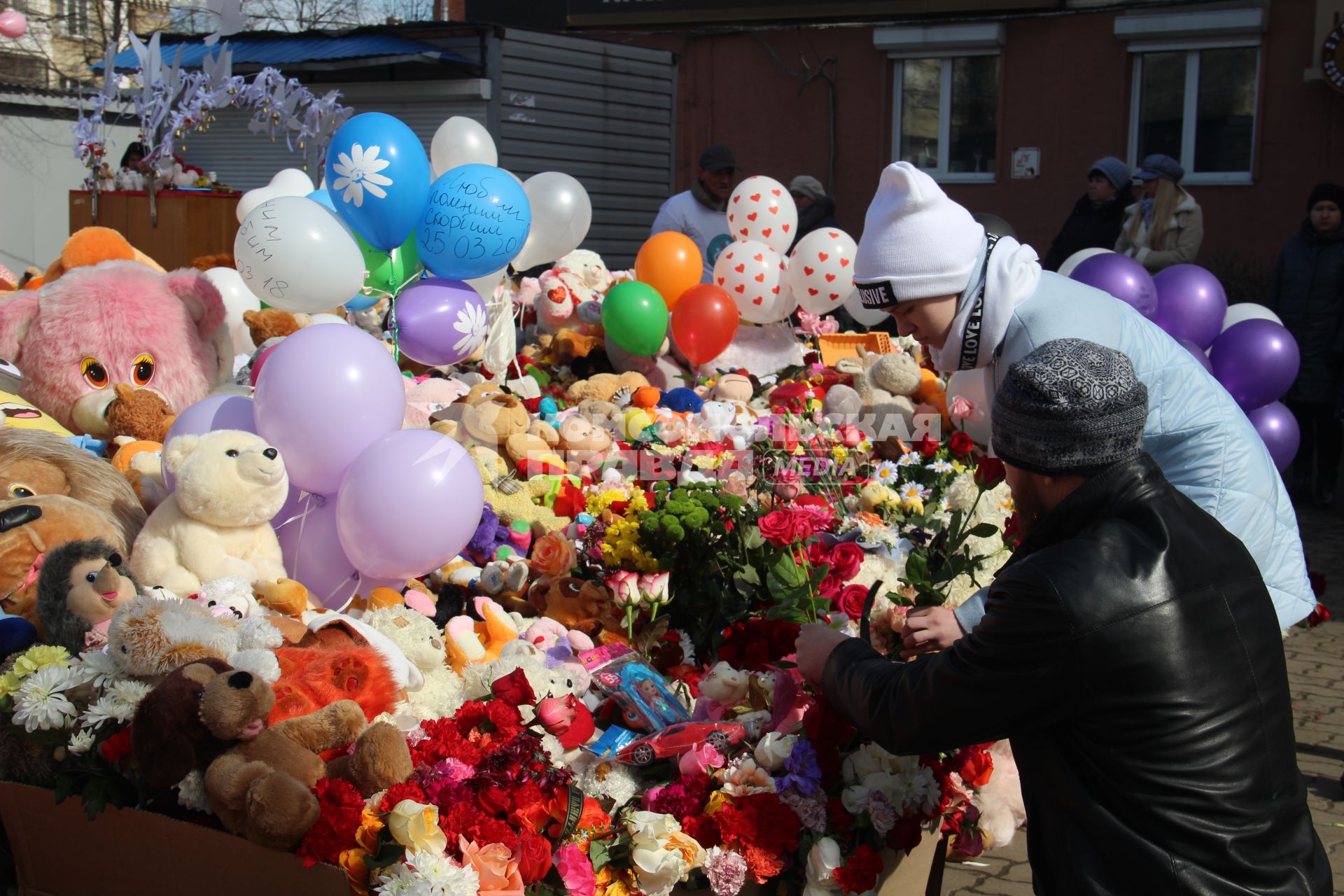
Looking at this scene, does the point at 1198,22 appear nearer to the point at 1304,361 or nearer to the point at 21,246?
the point at 1304,361

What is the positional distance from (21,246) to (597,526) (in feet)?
44.3

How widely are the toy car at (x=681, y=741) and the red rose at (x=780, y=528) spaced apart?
1.35ft

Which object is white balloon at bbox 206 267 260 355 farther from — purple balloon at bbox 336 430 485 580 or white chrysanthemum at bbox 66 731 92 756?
white chrysanthemum at bbox 66 731 92 756

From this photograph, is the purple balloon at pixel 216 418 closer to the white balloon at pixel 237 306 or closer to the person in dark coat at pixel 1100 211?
the white balloon at pixel 237 306

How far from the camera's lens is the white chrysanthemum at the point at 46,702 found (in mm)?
2131

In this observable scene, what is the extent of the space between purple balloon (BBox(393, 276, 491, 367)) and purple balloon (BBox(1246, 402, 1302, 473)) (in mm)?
3489

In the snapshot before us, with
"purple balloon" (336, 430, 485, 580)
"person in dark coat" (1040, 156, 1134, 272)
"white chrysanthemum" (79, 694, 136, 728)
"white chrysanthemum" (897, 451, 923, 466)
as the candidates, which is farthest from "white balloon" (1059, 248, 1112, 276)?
"white chrysanthemum" (79, 694, 136, 728)

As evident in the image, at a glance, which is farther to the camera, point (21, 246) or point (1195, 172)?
point (21, 246)

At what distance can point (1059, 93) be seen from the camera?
1135cm

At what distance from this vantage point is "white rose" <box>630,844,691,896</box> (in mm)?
1916

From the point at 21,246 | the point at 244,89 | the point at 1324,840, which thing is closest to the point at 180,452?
the point at 1324,840

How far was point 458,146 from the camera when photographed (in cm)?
529

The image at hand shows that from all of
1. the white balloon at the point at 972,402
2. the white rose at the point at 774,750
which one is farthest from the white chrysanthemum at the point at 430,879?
the white balloon at the point at 972,402

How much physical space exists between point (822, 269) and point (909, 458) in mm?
1661
